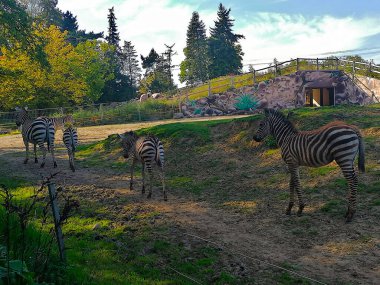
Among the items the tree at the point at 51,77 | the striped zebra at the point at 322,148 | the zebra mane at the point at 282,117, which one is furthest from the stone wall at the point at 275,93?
the striped zebra at the point at 322,148

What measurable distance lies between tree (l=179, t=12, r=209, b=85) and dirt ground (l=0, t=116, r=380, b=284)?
2359 inches

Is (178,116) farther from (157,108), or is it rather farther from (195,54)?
(195,54)

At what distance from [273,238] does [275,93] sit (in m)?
30.8

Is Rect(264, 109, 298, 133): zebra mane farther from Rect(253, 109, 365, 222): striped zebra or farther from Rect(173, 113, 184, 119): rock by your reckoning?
Rect(173, 113, 184, 119): rock

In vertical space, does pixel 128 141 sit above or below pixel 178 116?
below

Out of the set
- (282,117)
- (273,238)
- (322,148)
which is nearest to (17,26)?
(282,117)

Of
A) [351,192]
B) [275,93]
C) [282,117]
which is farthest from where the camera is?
[275,93]

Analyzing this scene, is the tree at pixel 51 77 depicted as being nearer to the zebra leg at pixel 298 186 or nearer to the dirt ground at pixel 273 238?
the dirt ground at pixel 273 238

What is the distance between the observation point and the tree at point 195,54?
69500mm

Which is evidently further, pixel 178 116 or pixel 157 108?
pixel 157 108

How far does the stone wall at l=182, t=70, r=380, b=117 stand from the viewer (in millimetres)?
35656

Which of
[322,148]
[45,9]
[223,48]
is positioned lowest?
[322,148]

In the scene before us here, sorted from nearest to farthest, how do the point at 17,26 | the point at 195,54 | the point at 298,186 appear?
the point at 298,186 → the point at 17,26 → the point at 195,54

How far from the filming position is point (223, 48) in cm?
6438
